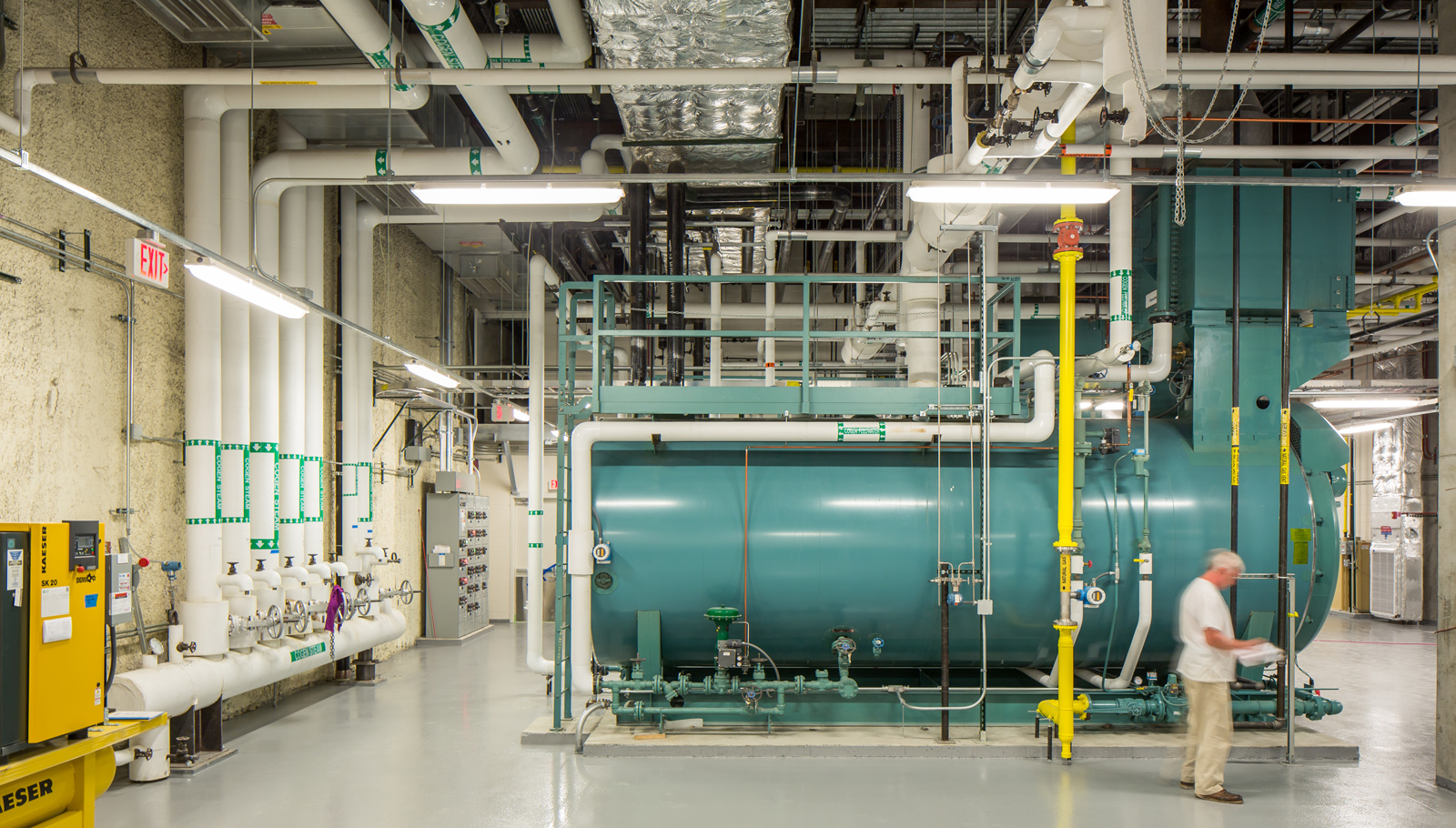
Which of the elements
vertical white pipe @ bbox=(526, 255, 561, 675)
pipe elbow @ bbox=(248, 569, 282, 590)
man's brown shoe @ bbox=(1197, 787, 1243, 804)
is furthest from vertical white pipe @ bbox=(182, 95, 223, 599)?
man's brown shoe @ bbox=(1197, 787, 1243, 804)

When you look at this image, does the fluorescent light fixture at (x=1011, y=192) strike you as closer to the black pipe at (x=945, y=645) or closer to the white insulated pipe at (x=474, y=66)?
the black pipe at (x=945, y=645)

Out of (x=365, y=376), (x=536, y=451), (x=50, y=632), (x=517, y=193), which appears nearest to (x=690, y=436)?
(x=517, y=193)

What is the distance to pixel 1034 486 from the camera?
7703mm

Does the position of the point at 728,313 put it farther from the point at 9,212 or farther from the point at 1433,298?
the point at 1433,298

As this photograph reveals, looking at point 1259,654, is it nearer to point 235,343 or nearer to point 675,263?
point 675,263

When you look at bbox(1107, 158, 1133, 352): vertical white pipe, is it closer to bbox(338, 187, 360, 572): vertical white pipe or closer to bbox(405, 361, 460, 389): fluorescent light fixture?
bbox(405, 361, 460, 389): fluorescent light fixture

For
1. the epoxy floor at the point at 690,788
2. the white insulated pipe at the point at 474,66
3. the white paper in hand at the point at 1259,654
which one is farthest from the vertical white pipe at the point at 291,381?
the white paper in hand at the point at 1259,654

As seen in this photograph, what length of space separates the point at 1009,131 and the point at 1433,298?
12.6 metres

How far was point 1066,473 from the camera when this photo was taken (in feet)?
23.5

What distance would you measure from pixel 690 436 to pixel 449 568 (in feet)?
25.7

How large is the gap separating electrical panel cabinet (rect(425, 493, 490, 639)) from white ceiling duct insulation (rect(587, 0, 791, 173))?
8.00 m

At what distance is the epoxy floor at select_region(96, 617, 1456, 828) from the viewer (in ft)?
19.5

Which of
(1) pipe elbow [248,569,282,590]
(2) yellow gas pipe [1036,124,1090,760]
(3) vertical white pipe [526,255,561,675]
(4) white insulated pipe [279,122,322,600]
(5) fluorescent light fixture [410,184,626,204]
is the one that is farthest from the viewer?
(3) vertical white pipe [526,255,561,675]

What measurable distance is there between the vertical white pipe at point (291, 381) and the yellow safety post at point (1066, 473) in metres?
7.32
